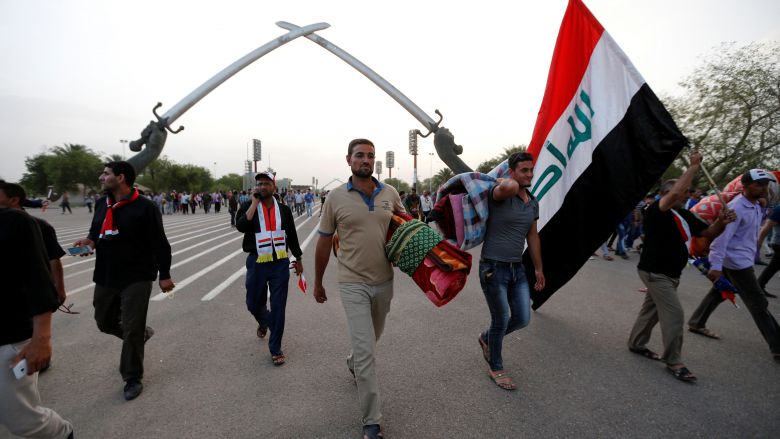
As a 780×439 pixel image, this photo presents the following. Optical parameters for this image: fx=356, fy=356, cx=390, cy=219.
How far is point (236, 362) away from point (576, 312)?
4.43m

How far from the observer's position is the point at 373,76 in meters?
17.7

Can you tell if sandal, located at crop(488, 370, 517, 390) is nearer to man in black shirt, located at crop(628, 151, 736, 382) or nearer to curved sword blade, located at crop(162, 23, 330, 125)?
man in black shirt, located at crop(628, 151, 736, 382)

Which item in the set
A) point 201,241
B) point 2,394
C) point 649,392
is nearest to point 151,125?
point 201,241

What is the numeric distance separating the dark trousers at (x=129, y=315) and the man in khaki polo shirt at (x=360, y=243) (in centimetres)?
158

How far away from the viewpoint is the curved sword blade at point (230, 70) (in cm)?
1432

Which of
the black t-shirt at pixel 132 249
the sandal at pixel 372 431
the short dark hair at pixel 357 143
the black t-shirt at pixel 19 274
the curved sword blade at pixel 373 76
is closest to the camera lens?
the black t-shirt at pixel 19 274

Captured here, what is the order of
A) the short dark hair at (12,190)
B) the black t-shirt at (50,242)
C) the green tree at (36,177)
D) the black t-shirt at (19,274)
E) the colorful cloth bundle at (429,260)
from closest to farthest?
the black t-shirt at (19,274) → the short dark hair at (12,190) → the colorful cloth bundle at (429,260) → the black t-shirt at (50,242) → the green tree at (36,177)

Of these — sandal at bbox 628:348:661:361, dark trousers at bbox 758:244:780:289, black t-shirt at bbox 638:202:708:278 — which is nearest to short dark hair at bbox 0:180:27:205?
black t-shirt at bbox 638:202:708:278

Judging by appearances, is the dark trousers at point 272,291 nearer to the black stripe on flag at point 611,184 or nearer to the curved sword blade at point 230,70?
the black stripe on flag at point 611,184

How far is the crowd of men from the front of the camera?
1906 millimetres

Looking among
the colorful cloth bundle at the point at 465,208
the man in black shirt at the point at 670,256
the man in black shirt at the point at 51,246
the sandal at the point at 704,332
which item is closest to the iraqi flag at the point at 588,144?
the man in black shirt at the point at 670,256

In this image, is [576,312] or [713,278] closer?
[713,278]

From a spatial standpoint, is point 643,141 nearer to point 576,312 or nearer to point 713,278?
point 713,278

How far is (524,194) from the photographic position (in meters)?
3.21
